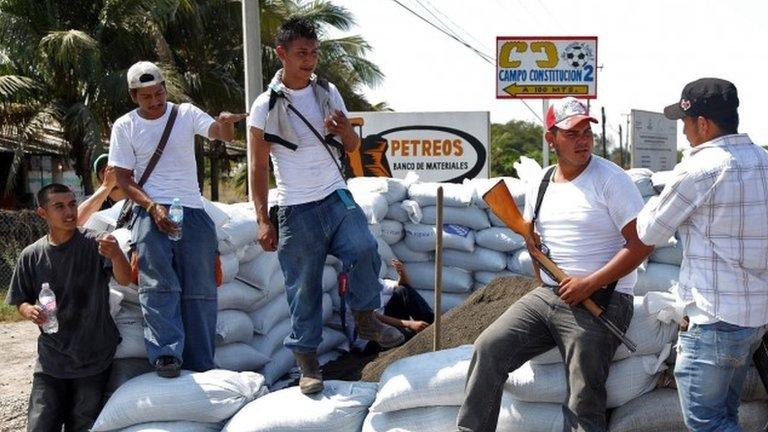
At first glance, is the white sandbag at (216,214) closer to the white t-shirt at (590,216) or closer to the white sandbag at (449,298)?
the white t-shirt at (590,216)

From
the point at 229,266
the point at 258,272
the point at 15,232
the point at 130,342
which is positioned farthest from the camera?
the point at 15,232

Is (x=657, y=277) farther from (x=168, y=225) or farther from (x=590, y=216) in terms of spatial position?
(x=168, y=225)

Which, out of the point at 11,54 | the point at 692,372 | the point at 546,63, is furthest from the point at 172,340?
the point at 11,54

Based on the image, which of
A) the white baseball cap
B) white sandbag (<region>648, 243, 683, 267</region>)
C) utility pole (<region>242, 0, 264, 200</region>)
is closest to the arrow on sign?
utility pole (<region>242, 0, 264, 200</region>)

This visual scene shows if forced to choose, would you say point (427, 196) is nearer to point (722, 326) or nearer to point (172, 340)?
point (172, 340)

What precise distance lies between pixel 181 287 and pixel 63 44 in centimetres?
1073

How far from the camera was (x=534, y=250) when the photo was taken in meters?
3.44

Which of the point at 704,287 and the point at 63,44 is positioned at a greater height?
the point at 63,44

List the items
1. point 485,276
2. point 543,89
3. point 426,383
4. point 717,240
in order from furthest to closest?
point 543,89, point 485,276, point 426,383, point 717,240

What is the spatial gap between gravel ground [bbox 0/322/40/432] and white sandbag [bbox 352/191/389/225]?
8.73ft

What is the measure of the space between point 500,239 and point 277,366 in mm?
2259

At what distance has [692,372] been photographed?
2934 millimetres

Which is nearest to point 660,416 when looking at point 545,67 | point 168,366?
point 168,366

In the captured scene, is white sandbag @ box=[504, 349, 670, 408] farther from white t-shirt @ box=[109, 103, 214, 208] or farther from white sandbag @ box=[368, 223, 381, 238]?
white sandbag @ box=[368, 223, 381, 238]
